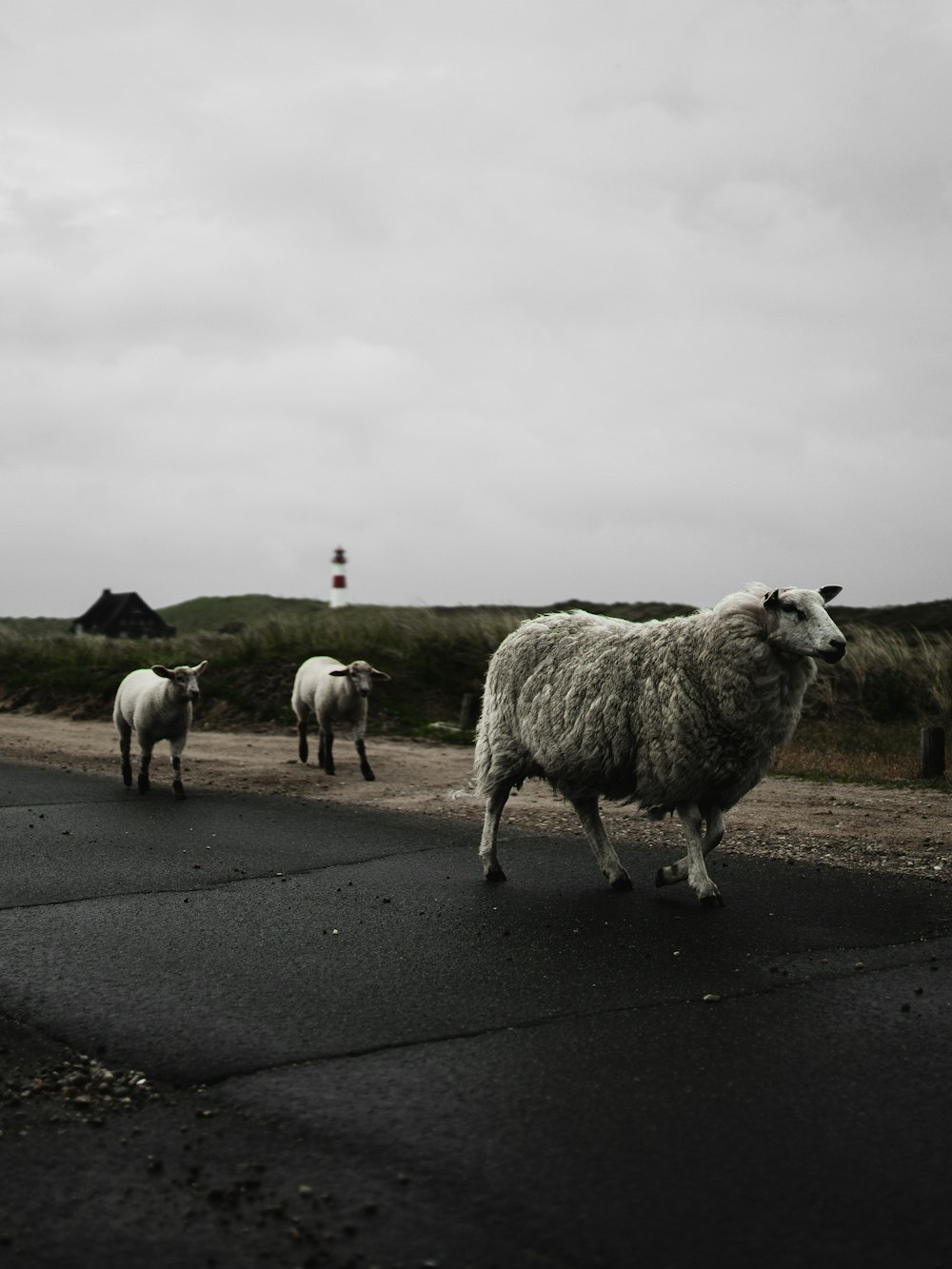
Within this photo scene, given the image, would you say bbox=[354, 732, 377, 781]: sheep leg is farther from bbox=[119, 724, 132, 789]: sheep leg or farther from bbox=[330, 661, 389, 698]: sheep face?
bbox=[119, 724, 132, 789]: sheep leg

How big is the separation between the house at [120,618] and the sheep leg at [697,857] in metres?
62.8

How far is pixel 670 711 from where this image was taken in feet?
24.2

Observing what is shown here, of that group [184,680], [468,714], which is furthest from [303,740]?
[468,714]

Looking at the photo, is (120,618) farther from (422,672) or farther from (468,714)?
(468,714)

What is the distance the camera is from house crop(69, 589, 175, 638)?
2692 inches

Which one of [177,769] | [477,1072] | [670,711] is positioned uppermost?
[670,711]

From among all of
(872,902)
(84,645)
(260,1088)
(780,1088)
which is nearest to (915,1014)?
(780,1088)

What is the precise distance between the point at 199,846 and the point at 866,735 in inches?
477

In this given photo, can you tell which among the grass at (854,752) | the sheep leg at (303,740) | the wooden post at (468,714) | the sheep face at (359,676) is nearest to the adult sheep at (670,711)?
the grass at (854,752)

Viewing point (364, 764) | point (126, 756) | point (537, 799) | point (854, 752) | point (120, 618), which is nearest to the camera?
point (537, 799)

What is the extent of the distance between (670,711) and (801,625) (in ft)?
3.20

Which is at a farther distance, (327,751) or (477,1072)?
(327,751)

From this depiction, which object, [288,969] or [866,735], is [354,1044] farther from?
[866,735]

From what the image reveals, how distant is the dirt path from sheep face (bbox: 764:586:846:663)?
2.00 meters
